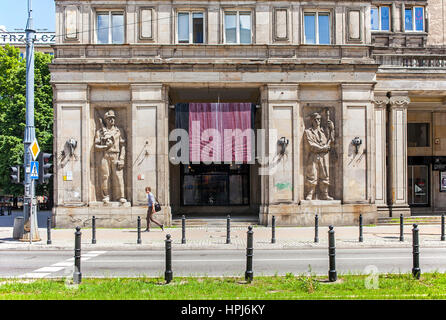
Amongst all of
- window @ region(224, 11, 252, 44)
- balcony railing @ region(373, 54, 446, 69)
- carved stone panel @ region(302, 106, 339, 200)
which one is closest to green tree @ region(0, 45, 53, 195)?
window @ region(224, 11, 252, 44)

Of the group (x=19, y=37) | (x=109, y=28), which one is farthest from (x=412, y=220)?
(x=19, y=37)

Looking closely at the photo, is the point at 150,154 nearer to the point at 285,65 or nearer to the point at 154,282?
the point at 285,65

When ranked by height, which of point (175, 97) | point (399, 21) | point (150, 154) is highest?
point (399, 21)

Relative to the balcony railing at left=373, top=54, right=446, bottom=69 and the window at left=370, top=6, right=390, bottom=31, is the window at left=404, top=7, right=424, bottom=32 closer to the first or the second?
the window at left=370, top=6, right=390, bottom=31

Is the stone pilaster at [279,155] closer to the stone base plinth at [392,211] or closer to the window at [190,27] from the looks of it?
the window at [190,27]

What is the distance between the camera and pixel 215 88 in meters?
24.8

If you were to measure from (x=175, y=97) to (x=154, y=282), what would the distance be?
18361 mm

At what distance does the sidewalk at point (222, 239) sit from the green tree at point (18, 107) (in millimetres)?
17649

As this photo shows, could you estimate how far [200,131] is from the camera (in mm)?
24516

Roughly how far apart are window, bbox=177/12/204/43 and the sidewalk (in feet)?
30.2

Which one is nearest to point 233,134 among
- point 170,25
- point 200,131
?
point 200,131

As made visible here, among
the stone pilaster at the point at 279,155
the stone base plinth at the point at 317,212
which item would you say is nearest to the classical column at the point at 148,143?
the stone pilaster at the point at 279,155

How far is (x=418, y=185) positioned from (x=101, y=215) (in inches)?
840

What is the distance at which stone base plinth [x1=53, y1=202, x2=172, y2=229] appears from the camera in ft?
76.5
